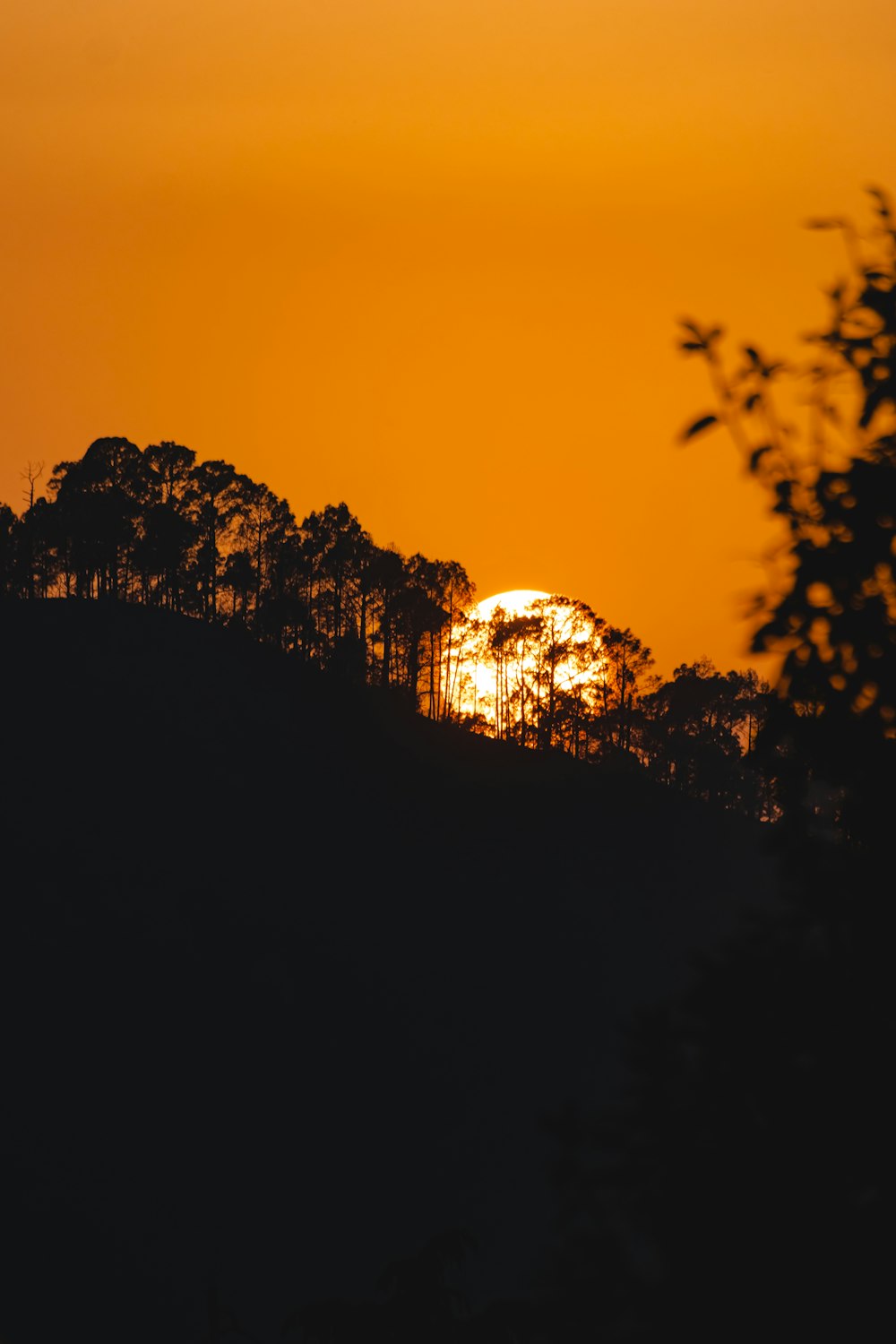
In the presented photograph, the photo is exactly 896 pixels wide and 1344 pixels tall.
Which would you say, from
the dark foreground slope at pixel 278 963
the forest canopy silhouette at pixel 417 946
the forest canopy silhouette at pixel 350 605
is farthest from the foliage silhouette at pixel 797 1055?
the forest canopy silhouette at pixel 350 605

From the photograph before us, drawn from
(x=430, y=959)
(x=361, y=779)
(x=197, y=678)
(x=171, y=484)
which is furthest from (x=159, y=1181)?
(x=171, y=484)

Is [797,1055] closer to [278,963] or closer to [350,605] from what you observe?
[278,963]

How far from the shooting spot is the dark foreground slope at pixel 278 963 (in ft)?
139

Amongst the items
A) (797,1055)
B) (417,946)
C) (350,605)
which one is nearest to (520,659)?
(350,605)

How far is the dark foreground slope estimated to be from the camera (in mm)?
42250

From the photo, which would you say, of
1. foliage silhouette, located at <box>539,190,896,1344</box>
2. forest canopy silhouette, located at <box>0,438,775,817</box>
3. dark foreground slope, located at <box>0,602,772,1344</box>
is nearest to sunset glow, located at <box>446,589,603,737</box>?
forest canopy silhouette, located at <box>0,438,775,817</box>

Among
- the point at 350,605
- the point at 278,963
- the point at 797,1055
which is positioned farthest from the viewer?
the point at 350,605

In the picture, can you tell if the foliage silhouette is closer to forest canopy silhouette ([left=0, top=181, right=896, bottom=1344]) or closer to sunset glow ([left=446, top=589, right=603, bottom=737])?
forest canopy silhouette ([left=0, top=181, right=896, bottom=1344])

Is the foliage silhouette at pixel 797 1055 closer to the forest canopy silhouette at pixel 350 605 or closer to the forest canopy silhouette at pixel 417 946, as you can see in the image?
the forest canopy silhouette at pixel 417 946

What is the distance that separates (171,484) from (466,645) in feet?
94.6

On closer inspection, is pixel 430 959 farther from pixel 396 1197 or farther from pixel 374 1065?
pixel 396 1197

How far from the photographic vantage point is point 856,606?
22.2 ft

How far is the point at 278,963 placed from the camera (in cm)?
5609

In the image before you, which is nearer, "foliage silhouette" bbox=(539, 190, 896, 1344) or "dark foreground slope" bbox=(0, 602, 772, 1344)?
"foliage silhouette" bbox=(539, 190, 896, 1344)
